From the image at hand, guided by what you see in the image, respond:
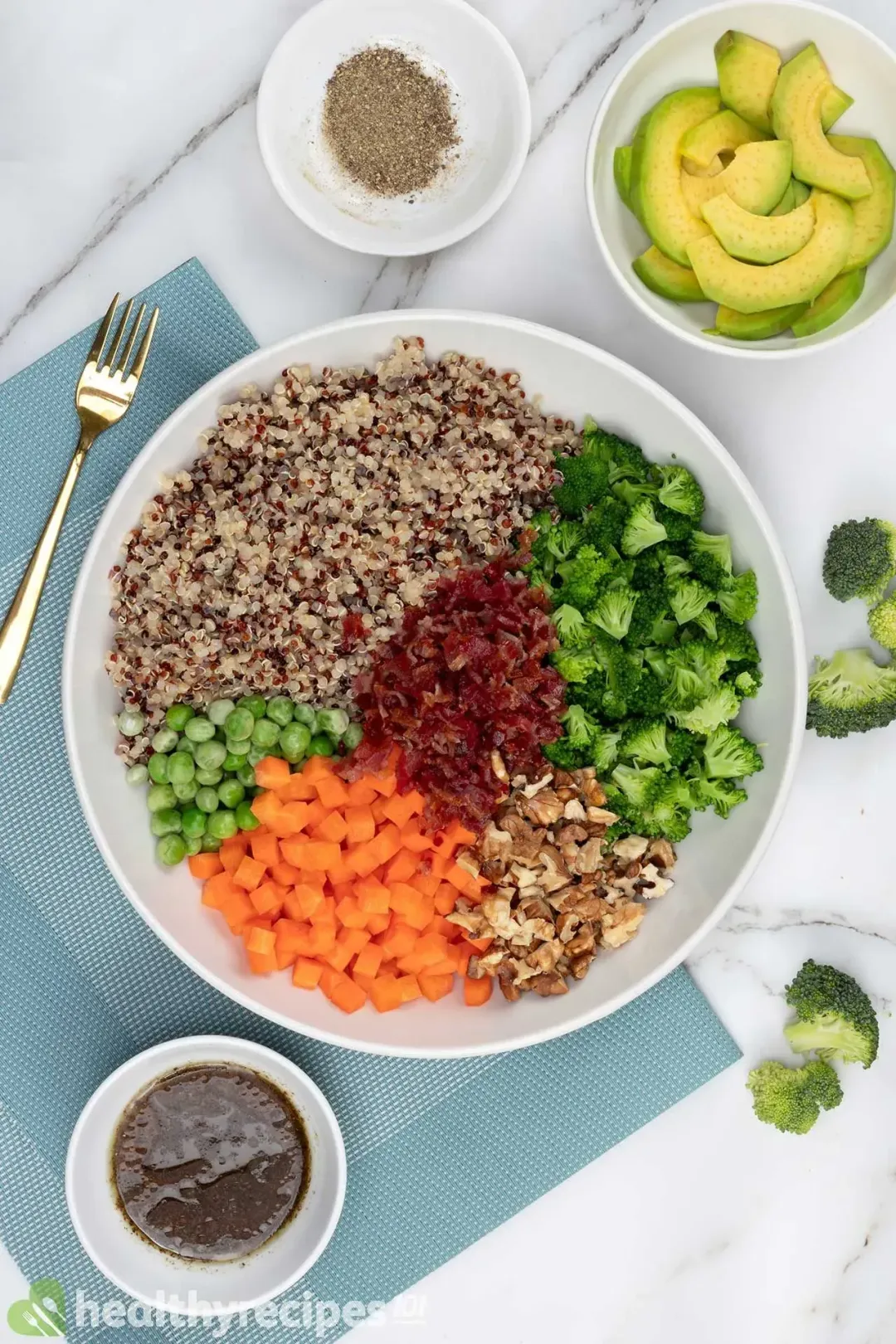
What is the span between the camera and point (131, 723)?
2.73m

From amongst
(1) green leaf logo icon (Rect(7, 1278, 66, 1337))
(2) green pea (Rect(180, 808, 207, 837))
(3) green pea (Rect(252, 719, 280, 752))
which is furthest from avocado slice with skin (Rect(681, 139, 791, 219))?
(1) green leaf logo icon (Rect(7, 1278, 66, 1337))

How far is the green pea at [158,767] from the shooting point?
276 cm

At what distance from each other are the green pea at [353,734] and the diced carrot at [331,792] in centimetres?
11

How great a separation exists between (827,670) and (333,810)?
141cm

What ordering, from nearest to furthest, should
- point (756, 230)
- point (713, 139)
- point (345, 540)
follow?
point (756, 230), point (713, 139), point (345, 540)

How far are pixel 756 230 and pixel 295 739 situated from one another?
5.42 ft

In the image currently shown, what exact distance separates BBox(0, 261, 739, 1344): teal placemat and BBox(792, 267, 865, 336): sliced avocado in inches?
58.6

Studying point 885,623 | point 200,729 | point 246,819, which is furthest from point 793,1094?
point 200,729

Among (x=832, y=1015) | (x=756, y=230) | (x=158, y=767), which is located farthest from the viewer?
(x=832, y=1015)

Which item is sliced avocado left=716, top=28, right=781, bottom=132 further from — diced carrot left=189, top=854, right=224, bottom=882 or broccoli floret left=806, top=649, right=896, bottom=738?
diced carrot left=189, top=854, right=224, bottom=882

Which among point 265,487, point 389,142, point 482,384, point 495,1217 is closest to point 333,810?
point 265,487

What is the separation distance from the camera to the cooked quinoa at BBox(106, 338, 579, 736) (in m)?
2.66

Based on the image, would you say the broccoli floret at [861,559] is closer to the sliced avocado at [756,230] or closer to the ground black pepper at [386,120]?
the sliced avocado at [756,230]

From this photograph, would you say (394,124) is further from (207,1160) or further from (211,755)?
(207,1160)
